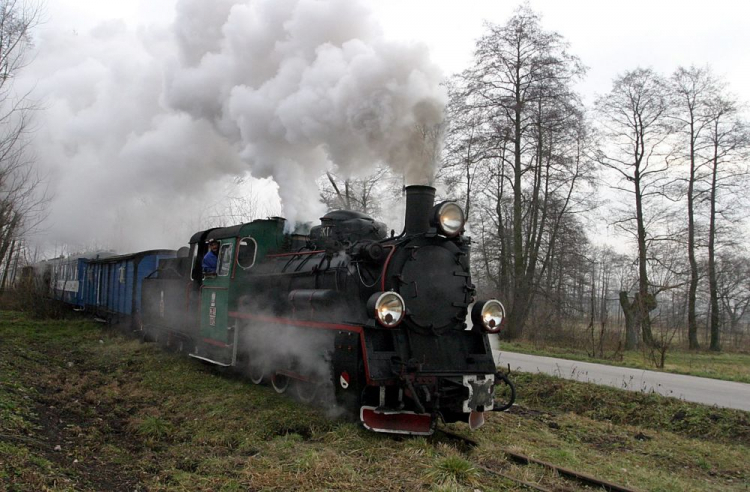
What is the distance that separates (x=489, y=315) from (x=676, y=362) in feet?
36.0

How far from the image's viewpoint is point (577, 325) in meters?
18.9

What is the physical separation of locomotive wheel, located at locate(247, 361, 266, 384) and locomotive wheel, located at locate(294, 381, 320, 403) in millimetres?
1109

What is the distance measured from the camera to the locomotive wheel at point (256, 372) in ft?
27.7

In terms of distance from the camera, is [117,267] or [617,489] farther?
[117,267]

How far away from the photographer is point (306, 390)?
7266 millimetres

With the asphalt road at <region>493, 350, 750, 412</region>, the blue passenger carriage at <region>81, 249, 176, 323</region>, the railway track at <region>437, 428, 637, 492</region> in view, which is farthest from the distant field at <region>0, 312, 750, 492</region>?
the blue passenger carriage at <region>81, 249, 176, 323</region>

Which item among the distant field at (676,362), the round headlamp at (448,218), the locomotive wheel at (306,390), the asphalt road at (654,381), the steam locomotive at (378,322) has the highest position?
the round headlamp at (448,218)

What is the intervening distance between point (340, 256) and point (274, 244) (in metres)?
2.69

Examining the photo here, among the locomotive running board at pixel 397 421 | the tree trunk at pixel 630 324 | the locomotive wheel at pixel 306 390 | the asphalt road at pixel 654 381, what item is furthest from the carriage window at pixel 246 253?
the tree trunk at pixel 630 324

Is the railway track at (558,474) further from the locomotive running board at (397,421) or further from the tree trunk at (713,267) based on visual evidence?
the tree trunk at (713,267)

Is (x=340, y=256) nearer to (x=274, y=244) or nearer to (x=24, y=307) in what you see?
(x=274, y=244)

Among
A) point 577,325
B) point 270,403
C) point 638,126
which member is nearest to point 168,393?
point 270,403

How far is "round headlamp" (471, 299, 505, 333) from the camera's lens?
6.25 metres

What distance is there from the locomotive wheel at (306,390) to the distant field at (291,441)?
0.17 metres
